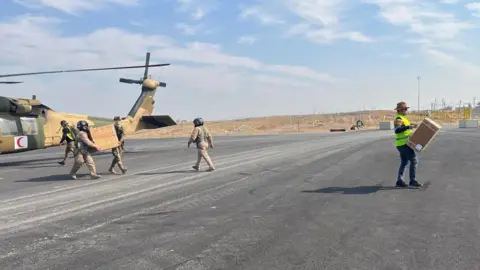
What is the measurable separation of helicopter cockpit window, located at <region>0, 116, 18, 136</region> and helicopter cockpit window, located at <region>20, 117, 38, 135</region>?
0.41m

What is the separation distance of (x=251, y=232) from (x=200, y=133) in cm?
867

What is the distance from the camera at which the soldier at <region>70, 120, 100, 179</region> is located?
13.6 meters

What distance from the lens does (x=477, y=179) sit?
38.6 feet

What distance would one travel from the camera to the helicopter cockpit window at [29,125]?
736 inches

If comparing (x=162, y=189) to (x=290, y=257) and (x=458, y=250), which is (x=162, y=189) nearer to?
(x=290, y=257)

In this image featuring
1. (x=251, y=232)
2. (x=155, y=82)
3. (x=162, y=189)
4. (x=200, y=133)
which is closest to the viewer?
(x=251, y=232)

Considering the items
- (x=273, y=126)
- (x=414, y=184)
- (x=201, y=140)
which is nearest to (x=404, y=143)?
(x=414, y=184)

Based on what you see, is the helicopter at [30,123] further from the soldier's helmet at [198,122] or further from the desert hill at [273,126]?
the desert hill at [273,126]

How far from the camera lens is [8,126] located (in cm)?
1800

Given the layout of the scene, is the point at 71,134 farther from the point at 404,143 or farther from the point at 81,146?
the point at 404,143

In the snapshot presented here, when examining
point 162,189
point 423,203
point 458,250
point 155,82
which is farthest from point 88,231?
point 155,82

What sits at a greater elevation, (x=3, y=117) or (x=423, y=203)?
(x=3, y=117)

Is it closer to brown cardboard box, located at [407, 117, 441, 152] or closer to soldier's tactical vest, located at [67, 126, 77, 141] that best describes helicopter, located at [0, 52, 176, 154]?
soldier's tactical vest, located at [67, 126, 77, 141]

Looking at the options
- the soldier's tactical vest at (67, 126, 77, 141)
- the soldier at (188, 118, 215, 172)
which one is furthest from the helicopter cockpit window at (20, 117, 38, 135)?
the soldier at (188, 118, 215, 172)
